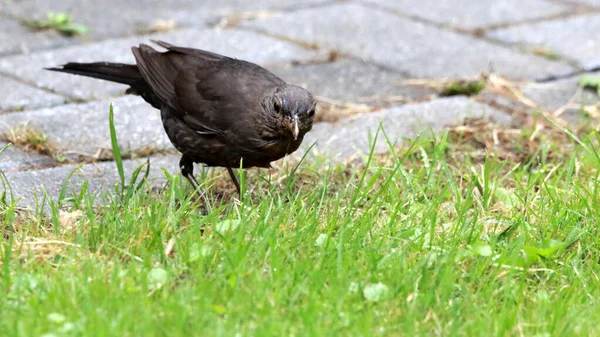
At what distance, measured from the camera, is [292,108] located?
421cm

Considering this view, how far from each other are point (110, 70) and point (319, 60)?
1.95 m

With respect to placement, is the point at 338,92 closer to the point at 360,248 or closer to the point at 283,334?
the point at 360,248

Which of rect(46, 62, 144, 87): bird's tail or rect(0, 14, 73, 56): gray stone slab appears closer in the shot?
rect(46, 62, 144, 87): bird's tail

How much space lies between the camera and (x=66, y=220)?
3713 mm

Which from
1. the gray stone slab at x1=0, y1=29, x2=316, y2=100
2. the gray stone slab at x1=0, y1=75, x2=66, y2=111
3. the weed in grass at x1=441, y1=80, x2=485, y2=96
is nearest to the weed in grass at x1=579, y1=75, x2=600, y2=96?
the weed in grass at x1=441, y1=80, x2=485, y2=96

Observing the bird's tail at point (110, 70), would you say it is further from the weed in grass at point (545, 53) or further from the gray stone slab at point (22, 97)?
the weed in grass at point (545, 53)

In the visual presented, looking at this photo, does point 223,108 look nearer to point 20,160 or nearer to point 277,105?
point 277,105

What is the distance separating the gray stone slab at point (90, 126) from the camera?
496cm

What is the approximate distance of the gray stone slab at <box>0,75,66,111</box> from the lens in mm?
5332

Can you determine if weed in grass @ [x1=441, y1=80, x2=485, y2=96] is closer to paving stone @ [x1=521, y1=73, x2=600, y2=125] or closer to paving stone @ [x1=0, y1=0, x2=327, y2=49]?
paving stone @ [x1=521, y1=73, x2=600, y2=125]

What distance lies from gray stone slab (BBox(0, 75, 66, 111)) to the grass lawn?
55.9 inches

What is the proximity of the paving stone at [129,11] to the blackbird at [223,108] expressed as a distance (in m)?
2.03

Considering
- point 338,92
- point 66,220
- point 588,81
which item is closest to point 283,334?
point 66,220

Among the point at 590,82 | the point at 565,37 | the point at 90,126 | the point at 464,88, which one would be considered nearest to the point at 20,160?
the point at 90,126
